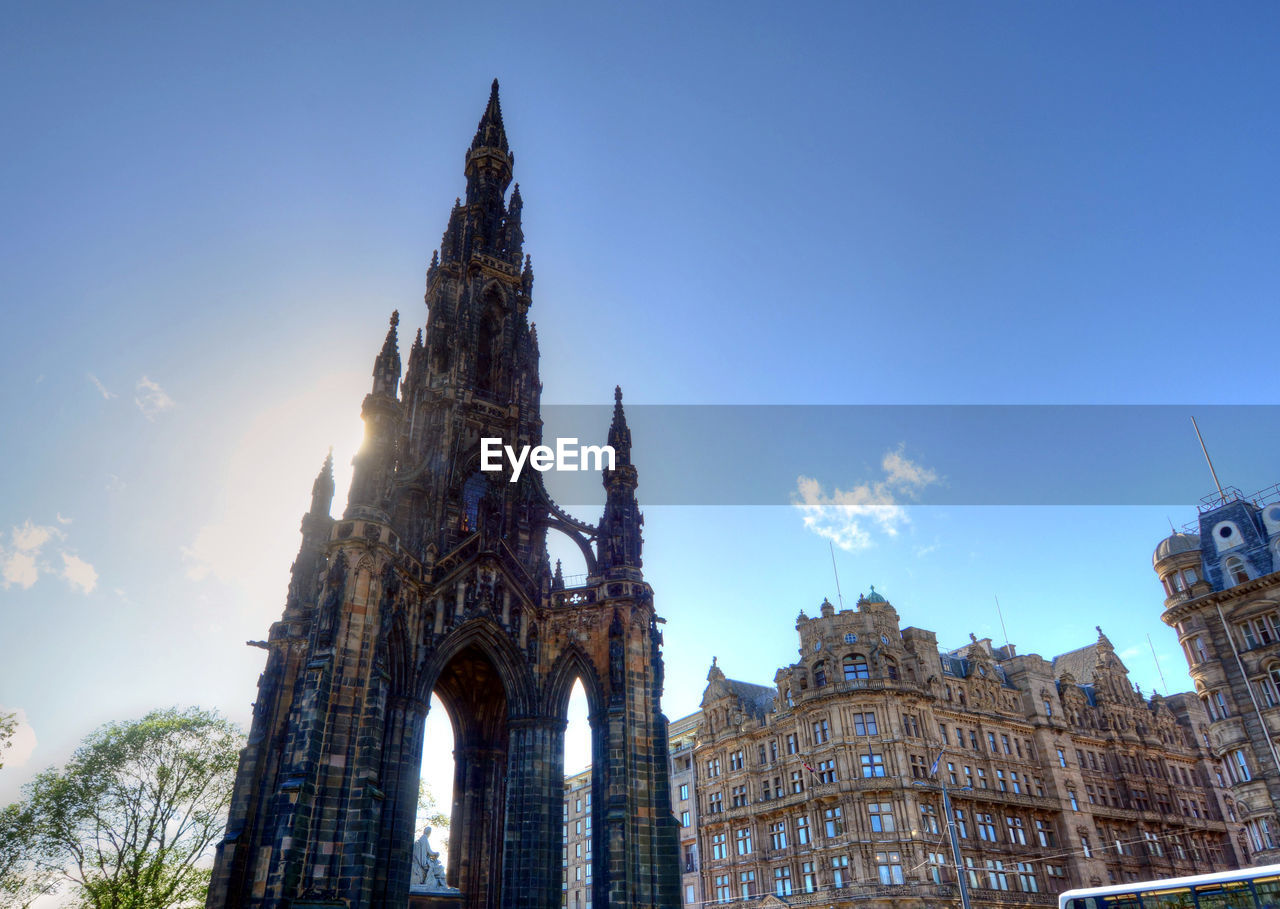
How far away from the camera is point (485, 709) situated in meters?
31.7

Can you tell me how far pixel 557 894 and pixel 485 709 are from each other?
24.2 ft

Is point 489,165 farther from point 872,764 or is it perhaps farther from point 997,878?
point 997,878

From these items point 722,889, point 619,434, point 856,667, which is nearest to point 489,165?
point 619,434

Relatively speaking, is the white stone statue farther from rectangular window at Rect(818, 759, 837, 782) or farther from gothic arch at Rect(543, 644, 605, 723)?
rectangular window at Rect(818, 759, 837, 782)

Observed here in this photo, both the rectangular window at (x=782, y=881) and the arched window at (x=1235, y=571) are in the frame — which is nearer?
the arched window at (x=1235, y=571)

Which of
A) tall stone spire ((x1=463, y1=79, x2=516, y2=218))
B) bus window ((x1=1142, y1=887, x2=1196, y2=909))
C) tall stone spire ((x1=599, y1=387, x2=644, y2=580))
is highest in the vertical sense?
tall stone spire ((x1=463, y1=79, x2=516, y2=218))

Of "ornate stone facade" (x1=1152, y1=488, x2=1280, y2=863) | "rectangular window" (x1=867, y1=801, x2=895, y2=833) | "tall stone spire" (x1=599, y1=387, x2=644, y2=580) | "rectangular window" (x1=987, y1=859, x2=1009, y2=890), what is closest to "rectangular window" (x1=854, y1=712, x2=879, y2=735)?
"rectangular window" (x1=867, y1=801, x2=895, y2=833)

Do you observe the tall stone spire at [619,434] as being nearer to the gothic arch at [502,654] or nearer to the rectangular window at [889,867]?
the gothic arch at [502,654]

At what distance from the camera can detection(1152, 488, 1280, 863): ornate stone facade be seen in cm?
3681

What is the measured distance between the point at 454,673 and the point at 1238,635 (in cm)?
3503

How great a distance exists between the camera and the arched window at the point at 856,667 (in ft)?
172

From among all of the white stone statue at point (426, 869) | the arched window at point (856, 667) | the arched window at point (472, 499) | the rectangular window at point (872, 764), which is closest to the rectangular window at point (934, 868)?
the rectangular window at point (872, 764)

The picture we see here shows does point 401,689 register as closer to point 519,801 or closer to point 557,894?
point 519,801

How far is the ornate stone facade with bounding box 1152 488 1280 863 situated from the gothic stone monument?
2740 centimetres
